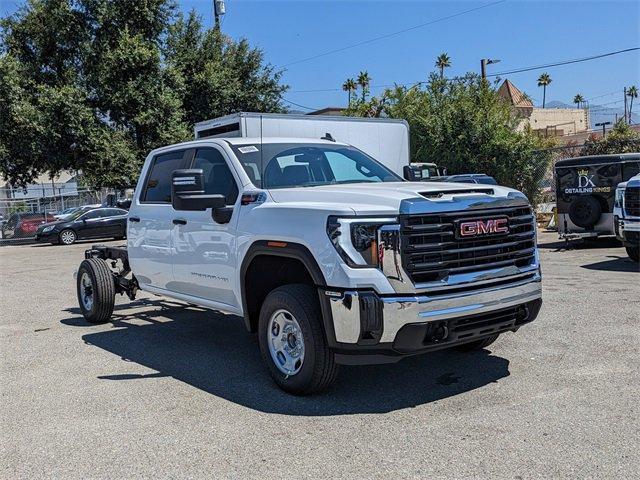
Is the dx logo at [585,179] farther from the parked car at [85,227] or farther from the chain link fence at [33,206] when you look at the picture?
the chain link fence at [33,206]

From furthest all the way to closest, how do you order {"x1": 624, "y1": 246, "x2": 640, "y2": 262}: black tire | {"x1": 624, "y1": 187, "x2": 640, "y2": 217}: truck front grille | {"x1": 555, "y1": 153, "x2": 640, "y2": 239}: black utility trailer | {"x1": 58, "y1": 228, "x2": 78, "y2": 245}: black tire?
{"x1": 58, "y1": 228, "x2": 78, "y2": 245}: black tire, {"x1": 555, "y1": 153, "x2": 640, "y2": 239}: black utility trailer, {"x1": 624, "y1": 246, "x2": 640, "y2": 262}: black tire, {"x1": 624, "y1": 187, "x2": 640, "y2": 217}: truck front grille

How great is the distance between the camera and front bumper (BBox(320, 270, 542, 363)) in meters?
4.37

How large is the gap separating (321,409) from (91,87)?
1018 inches

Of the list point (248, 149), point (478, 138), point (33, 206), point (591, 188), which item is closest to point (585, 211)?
point (591, 188)

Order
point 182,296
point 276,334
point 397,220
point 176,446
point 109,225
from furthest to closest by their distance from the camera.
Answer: point 109,225
point 182,296
point 276,334
point 397,220
point 176,446

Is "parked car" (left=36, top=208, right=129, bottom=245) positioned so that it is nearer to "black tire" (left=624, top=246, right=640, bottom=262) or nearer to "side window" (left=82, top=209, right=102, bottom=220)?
"side window" (left=82, top=209, right=102, bottom=220)

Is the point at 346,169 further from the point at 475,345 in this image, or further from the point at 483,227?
the point at 475,345

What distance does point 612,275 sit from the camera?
10414 millimetres

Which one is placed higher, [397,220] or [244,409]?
[397,220]

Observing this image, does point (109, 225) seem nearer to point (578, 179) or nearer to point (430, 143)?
point (430, 143)

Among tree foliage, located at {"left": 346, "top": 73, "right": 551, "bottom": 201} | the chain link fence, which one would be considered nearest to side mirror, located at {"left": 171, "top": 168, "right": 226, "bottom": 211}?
tree foliage, located at {"left": 346, "top": 73, "right": 551, "bottom": 201}

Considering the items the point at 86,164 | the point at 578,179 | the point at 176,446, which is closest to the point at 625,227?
the point at 578,179

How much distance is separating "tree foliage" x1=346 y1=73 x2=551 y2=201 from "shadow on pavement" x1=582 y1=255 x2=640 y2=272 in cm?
1087

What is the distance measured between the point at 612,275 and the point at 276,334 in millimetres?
7318
